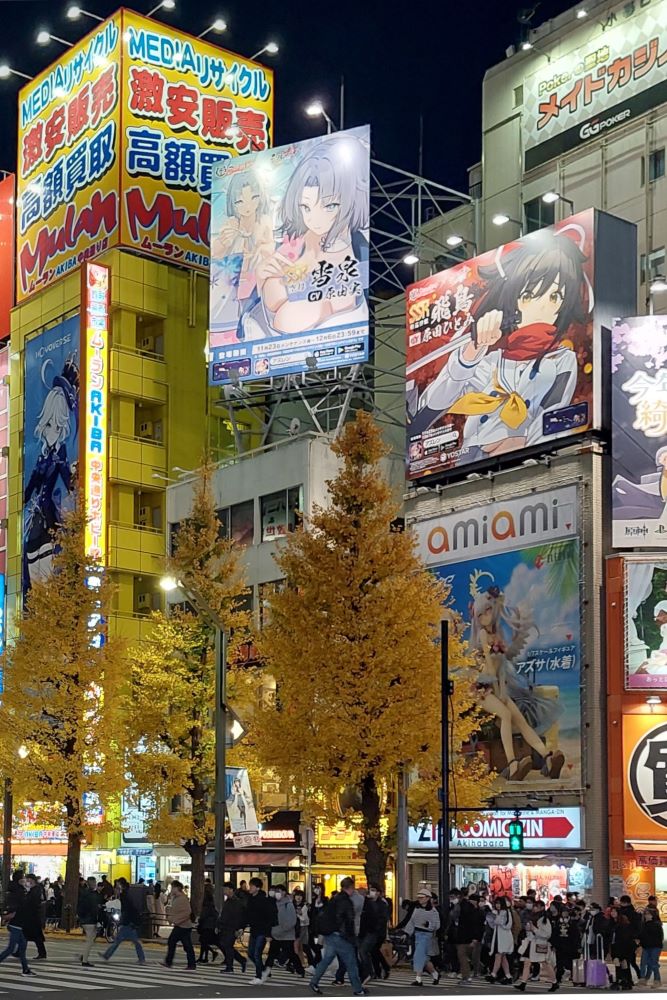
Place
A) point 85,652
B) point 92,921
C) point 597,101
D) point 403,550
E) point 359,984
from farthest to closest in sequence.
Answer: point 597,101, point 85,652, point 403,550, point 92,921, point 359,984

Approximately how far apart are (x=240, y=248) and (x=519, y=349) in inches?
608

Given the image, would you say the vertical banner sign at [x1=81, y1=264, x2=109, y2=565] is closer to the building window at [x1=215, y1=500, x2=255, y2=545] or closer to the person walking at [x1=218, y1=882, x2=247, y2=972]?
the building window at [x1=215, y1=500, x2=255, y2=545]

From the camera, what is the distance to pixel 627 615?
42.8 meters

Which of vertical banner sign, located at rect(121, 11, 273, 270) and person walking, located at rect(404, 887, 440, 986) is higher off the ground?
vertical banner sign, located at rect(121, 11, 273, 270)

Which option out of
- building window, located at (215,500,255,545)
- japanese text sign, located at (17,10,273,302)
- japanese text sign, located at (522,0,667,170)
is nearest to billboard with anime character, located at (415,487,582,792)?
building window, located at (215,500,255,545)

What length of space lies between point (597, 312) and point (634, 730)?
11.5 m

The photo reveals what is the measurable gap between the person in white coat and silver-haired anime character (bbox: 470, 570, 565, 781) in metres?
14.3

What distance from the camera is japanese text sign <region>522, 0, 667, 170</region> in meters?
54.9

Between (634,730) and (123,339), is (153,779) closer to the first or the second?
(634,730)

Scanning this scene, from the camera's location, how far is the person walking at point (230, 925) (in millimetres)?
29844

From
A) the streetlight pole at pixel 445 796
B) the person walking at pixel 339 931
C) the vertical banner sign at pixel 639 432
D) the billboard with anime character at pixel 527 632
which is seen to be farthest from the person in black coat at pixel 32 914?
the vertical banner sign at pixel 639 432

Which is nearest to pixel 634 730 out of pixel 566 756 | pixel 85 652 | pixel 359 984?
pixel 566 756

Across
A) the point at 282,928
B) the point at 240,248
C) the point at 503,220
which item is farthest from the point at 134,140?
the point at 282,928

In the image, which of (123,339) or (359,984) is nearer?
(359,984)
